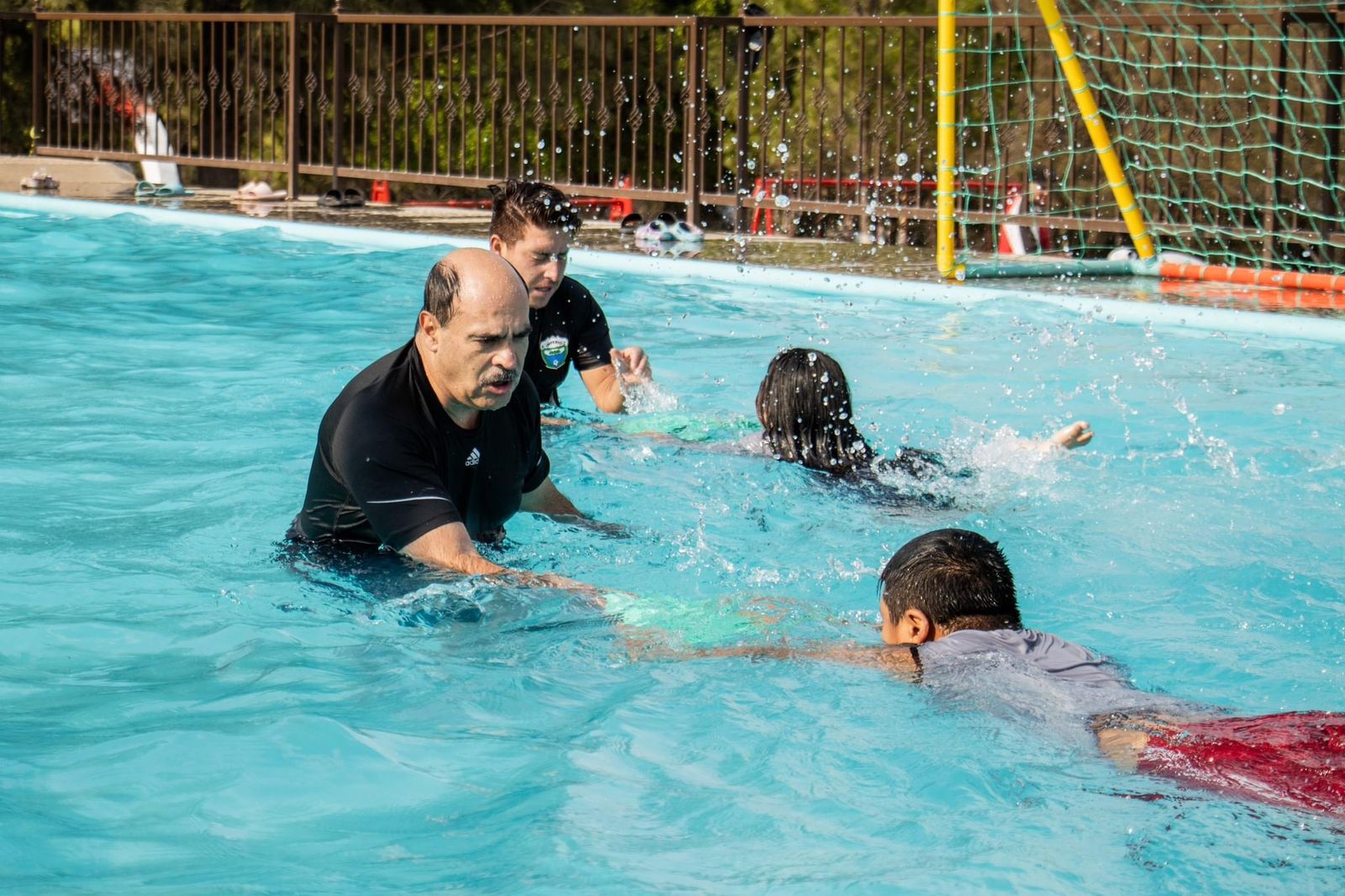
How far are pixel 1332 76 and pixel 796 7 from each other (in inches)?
238

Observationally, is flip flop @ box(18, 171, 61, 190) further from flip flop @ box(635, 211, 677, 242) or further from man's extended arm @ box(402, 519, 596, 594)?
man's extended arm @ box(402, 519, 596, 594)

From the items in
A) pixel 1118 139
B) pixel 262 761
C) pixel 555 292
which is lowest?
pixel 262 761

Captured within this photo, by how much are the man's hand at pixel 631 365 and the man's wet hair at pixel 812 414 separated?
2.74 feet

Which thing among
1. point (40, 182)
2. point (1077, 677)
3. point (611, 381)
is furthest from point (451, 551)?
point (40, 182)

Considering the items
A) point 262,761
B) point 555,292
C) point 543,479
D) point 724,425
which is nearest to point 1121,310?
point 724,425

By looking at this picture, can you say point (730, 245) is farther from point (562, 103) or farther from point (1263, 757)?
point (1263, 757)

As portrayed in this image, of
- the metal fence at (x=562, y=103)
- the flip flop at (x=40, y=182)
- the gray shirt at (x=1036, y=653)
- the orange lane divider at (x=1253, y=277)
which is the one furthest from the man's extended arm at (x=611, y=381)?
the flip flop at (x=40, y=182)

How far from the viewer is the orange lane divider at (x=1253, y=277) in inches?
421

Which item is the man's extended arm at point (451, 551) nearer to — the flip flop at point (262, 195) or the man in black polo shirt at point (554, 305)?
the man in black polo shirt at point (554, 305)

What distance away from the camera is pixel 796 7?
53.5 ft

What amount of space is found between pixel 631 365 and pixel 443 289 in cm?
281

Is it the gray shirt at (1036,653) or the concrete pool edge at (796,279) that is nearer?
the gray shirt at (1036,653)

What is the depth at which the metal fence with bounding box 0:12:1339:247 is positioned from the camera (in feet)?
45.9

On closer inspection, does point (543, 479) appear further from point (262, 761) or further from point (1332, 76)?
point (1332, 76)
